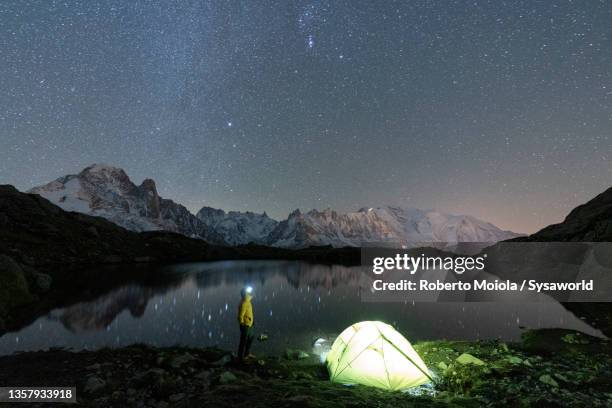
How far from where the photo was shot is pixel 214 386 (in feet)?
39.0

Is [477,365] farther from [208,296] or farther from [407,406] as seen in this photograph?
[208,296]

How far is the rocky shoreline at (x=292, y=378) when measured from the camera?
10445 millimetres

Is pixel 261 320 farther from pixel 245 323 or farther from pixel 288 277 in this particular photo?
pixel 288 277

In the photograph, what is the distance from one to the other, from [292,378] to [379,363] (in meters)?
3.49

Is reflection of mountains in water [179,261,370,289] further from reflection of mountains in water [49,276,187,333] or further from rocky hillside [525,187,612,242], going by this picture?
rocky hillside [525,187,612,242]

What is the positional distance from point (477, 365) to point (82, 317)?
28.8m

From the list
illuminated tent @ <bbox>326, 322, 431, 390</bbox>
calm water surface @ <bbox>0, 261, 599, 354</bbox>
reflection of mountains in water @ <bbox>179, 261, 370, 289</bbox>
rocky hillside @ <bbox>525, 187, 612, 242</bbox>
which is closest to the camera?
illuminated tent @ <bbox>326, 322, 431, 390</bbox>

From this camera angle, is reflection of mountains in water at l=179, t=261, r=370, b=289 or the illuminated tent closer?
the illuminated tent

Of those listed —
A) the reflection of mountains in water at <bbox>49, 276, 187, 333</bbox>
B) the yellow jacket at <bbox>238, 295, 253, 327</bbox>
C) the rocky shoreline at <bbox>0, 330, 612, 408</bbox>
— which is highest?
the yellow jacket at <bbox>238, 295, 253, 327</bbox>

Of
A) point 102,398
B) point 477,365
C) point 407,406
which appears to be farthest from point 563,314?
point 102,398

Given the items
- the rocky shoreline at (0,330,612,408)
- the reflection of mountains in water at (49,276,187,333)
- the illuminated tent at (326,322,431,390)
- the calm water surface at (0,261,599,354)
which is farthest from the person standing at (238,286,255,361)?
the reflection of mountains in water at (49,276,187,333)

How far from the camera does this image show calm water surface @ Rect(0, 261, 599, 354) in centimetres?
2141

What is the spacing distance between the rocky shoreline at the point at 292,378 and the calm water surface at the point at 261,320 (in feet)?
14.6

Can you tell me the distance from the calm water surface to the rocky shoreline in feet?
14.6
